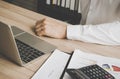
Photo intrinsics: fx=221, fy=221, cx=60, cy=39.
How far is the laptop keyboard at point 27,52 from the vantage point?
0.83 meters

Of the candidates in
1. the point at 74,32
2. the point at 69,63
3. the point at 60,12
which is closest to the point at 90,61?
the point at 69,63

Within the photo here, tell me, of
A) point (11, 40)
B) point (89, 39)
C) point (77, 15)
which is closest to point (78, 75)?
point (11, 40)

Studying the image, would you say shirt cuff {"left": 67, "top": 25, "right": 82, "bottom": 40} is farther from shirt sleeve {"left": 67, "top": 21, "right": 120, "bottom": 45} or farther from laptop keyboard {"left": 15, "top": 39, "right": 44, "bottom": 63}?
laptop keyboard {"left": 15, "top": 39, "right": 44, "bottom": 63}

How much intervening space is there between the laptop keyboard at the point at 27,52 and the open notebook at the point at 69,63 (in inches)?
2.2

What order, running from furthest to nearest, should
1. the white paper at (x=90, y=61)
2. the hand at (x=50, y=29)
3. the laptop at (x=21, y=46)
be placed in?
1. the hand at (x=50, y=29)
2. the white paper at (x=90, y=61)
3. the laptop at (x=21, y=46)

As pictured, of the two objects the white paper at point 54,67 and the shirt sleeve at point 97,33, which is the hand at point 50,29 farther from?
the white paper at point 54,67

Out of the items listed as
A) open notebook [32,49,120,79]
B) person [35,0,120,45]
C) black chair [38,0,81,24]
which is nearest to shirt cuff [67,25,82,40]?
person [35,0,120,45]

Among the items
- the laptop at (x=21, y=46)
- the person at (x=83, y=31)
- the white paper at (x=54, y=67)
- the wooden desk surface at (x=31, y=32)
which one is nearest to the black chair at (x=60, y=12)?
the wooden desk surface at (x=31, y=32)

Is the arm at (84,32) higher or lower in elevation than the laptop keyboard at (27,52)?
lower

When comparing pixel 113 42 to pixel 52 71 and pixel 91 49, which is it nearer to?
pixel 91 49

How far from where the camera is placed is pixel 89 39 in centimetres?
105

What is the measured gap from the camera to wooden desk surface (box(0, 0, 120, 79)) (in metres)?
0.77

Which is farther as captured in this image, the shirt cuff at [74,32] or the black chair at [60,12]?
the black chair at [60,12]

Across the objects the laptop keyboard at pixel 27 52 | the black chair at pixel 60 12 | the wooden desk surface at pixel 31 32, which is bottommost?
the black chair at pixel 60 12
